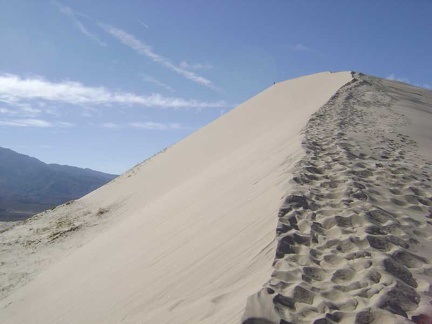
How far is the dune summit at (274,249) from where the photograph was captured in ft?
9.66

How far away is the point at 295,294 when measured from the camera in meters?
2.91

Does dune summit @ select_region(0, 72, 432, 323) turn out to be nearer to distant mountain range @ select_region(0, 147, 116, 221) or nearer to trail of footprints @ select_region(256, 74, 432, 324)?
trail of footprints @ select_region(256, 74, 432, 324)

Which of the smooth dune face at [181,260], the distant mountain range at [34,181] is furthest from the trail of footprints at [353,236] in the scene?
the distant mountain range at [34,181]

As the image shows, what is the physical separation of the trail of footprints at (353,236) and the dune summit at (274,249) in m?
0.01

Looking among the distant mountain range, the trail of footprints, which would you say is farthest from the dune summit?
the distant mountain range

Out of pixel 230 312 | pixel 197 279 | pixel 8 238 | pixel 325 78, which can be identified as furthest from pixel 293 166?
pixel 325 78

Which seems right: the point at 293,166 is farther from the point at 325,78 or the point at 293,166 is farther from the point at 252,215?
the point at 325,78

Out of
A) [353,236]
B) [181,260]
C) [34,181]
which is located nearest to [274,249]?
[353,236]

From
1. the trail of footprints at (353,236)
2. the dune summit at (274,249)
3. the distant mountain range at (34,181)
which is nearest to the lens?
the trail of footprints at (353,236)

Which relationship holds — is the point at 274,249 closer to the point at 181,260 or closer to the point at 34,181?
the point at 181,260

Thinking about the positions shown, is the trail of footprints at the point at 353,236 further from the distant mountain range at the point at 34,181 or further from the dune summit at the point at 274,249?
the distant mountain range at the point at 34,181

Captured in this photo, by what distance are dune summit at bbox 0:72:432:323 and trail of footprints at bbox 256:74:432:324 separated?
0.01 meters

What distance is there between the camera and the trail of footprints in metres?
2.84

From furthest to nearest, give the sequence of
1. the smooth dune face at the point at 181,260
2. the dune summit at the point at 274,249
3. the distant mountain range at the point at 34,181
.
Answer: the distant mountain range at the point at 34,181
the smooth dune face at the point at 181,260
the dune summit at the point at 274,249
